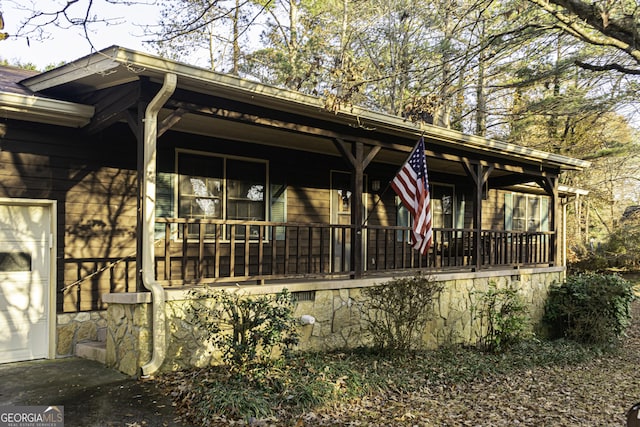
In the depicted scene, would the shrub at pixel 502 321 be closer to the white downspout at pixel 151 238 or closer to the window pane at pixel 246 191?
the window pane at pixel 246 191

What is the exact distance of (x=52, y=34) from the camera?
13.8ft

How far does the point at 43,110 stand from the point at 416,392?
5.46 m

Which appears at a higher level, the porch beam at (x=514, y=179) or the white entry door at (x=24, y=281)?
the porch beam at (x=514, y=179)

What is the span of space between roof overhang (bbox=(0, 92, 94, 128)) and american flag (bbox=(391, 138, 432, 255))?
417 centimetres

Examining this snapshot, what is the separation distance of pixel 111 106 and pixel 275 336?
324 cm

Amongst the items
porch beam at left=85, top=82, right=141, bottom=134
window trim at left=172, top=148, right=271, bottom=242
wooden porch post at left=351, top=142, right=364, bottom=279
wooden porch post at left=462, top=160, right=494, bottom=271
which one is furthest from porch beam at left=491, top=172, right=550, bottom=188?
porch beam at left=85, top=82, right=141, bottom=134

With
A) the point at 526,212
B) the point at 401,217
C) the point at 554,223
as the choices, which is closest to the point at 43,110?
the point at 401,217

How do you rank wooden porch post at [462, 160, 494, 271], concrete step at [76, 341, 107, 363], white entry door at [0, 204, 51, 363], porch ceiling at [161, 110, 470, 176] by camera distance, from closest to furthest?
concrete step at [76, 341, 107, 363] → white entry door at [0, 204, 51, 363] → porch ceiling at [161, 110, 470, 176] → wooden porch post at [462, 160, 494, 271]

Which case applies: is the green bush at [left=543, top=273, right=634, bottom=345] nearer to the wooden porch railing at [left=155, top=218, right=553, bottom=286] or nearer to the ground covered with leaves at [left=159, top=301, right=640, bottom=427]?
the wooden porch railing at [left=155, top=218, right=553, bottom=286]

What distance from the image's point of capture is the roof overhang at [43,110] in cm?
563

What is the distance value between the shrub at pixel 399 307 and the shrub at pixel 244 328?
1.74 metres

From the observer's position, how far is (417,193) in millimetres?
7207

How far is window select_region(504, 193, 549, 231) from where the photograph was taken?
14412 millimetres

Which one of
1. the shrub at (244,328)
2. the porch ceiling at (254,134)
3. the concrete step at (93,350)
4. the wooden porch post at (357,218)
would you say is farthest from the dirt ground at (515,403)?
the porch ceiling at (254,134)
